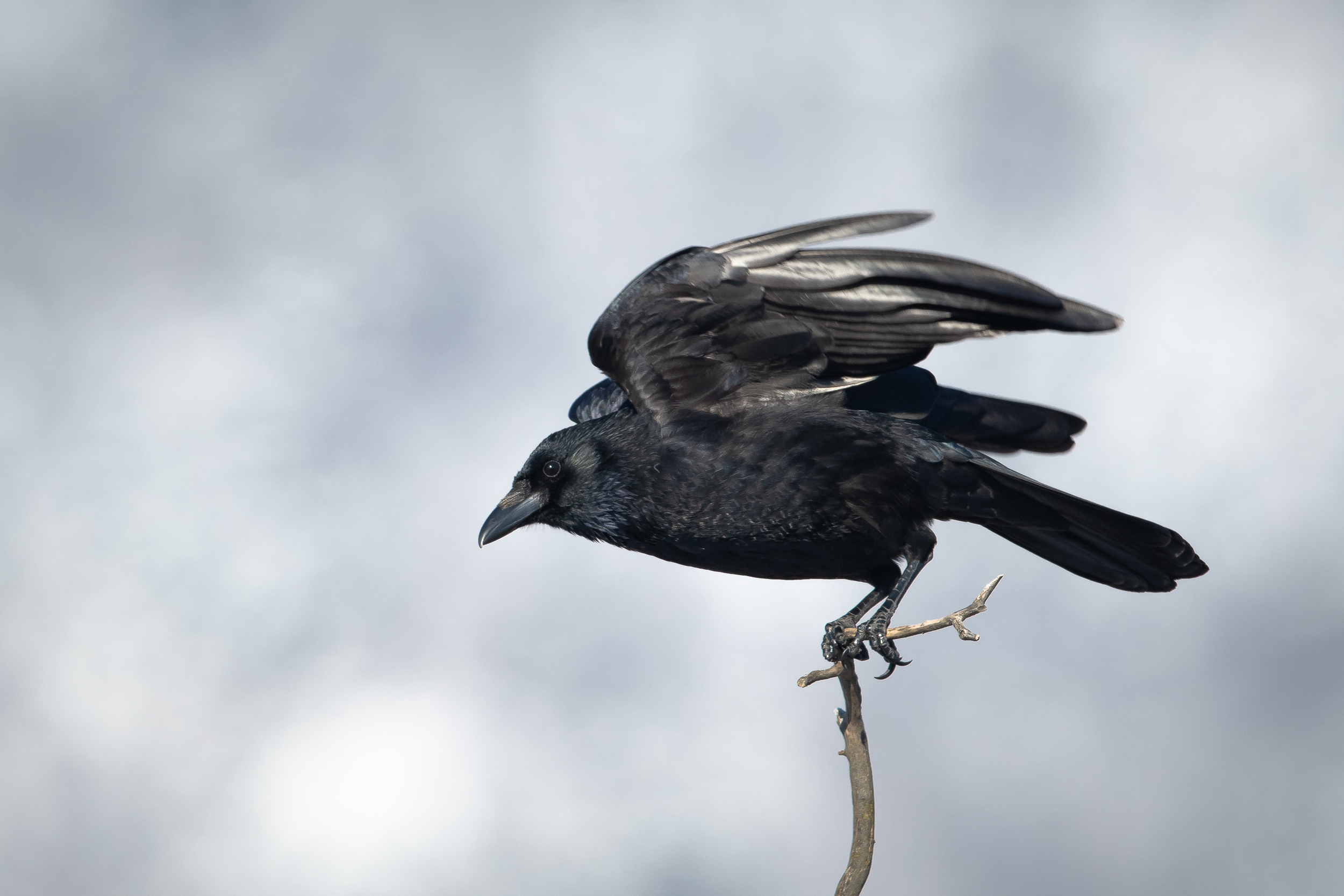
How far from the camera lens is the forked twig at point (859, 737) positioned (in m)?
4.60

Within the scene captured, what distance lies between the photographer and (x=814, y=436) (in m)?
4.67

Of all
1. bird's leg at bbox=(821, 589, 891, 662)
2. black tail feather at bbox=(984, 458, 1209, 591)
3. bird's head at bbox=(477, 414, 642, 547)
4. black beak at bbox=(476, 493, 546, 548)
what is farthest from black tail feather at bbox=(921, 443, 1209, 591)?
black beak at bbox=(476, 493, 546, 548)

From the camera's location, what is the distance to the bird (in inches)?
176

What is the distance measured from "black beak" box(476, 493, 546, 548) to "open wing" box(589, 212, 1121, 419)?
848mm

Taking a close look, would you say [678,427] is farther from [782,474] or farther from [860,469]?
[860,469]

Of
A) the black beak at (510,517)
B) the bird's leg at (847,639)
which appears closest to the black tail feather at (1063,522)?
the bird's leg at (847,639)

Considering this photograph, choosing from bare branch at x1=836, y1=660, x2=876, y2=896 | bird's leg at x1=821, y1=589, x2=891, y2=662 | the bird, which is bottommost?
bare branch at x1=836, y1=660, x2=876, y2=896

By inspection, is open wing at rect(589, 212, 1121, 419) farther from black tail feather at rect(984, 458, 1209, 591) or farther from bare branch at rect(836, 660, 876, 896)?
bare branch at rect(836, 660, 876, 896)

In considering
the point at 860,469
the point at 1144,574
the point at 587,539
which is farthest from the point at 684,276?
the point at 1144,574

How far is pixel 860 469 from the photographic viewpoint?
467cm

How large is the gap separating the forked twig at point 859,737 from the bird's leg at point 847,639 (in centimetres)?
4

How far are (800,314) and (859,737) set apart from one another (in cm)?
185

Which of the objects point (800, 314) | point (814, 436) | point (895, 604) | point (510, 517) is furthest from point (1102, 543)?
point (510, 517)

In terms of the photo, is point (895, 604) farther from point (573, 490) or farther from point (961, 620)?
point (573, 490)
